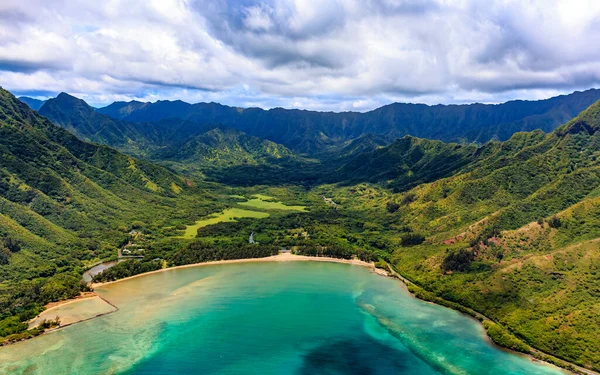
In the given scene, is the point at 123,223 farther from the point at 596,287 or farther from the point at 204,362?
the point at 596,287

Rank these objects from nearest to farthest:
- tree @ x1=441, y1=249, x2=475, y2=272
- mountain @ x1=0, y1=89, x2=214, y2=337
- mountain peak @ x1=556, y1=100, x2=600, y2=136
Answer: mountain @ x1=0, y1=89, x2=214, y2=337, tree @ x1=441, y1=249, x2=475, y2=272, mountain peak @ x1=556, y1=100, x2=600, y2=136

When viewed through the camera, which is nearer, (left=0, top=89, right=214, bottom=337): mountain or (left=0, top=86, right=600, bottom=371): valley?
(left=0, top=86, right=600, bottom=371): valley

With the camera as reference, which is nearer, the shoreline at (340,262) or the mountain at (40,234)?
the shoreline at (340,262)

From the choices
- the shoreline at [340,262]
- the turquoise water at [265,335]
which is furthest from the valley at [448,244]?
the turquoise water at [265,335]

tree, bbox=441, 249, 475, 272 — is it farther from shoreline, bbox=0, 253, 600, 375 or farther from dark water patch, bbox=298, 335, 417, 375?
dark water patch, bbox=298, 335, 417, 375

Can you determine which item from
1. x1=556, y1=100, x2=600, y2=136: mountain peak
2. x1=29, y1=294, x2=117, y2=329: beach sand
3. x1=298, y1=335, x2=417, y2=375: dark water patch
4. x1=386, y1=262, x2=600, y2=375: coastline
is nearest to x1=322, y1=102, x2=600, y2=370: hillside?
x1=556, y1=100, x2=600, y2=136: mountain peak

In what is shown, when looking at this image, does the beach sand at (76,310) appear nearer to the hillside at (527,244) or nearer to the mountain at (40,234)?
the mountain at (40,234)

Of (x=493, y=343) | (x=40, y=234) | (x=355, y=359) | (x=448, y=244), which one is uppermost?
(x=448, y=244)

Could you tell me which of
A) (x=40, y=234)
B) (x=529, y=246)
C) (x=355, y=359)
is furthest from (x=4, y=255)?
(x=529, y=246)

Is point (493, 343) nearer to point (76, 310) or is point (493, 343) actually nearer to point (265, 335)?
point (265, 335)
